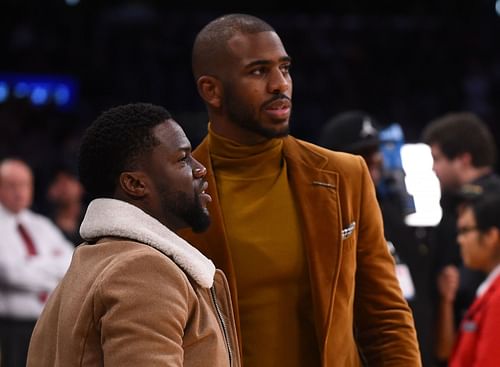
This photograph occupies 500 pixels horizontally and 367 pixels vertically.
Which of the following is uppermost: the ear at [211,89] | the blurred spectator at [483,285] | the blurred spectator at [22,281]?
the ear at [211,89]

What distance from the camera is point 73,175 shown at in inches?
272

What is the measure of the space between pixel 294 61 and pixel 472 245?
8279mm

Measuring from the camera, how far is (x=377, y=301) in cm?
253

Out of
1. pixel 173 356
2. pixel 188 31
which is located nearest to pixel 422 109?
pixel 188 31

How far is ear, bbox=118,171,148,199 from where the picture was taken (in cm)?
200

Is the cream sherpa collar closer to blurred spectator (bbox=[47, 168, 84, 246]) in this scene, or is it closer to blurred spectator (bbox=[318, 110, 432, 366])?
blurred spectator (bbox=[318, 110, 432, 366])

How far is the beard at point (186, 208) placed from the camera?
2029 mm

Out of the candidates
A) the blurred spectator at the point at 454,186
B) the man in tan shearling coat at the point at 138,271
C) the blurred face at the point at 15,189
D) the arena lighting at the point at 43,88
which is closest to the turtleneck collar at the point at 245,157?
the man in tan shearling coat at the point at 138,271

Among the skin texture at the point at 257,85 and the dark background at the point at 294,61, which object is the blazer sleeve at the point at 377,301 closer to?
the skin texture at the point at 257,85

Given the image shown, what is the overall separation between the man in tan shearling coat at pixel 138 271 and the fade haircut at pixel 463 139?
9.51 feet

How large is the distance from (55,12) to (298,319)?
34.5ft

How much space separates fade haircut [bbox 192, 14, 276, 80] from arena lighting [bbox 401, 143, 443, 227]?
8.59 feet

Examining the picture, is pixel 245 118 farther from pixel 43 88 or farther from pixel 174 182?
pixel 43 88

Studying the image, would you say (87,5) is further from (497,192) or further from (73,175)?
(497,192)
